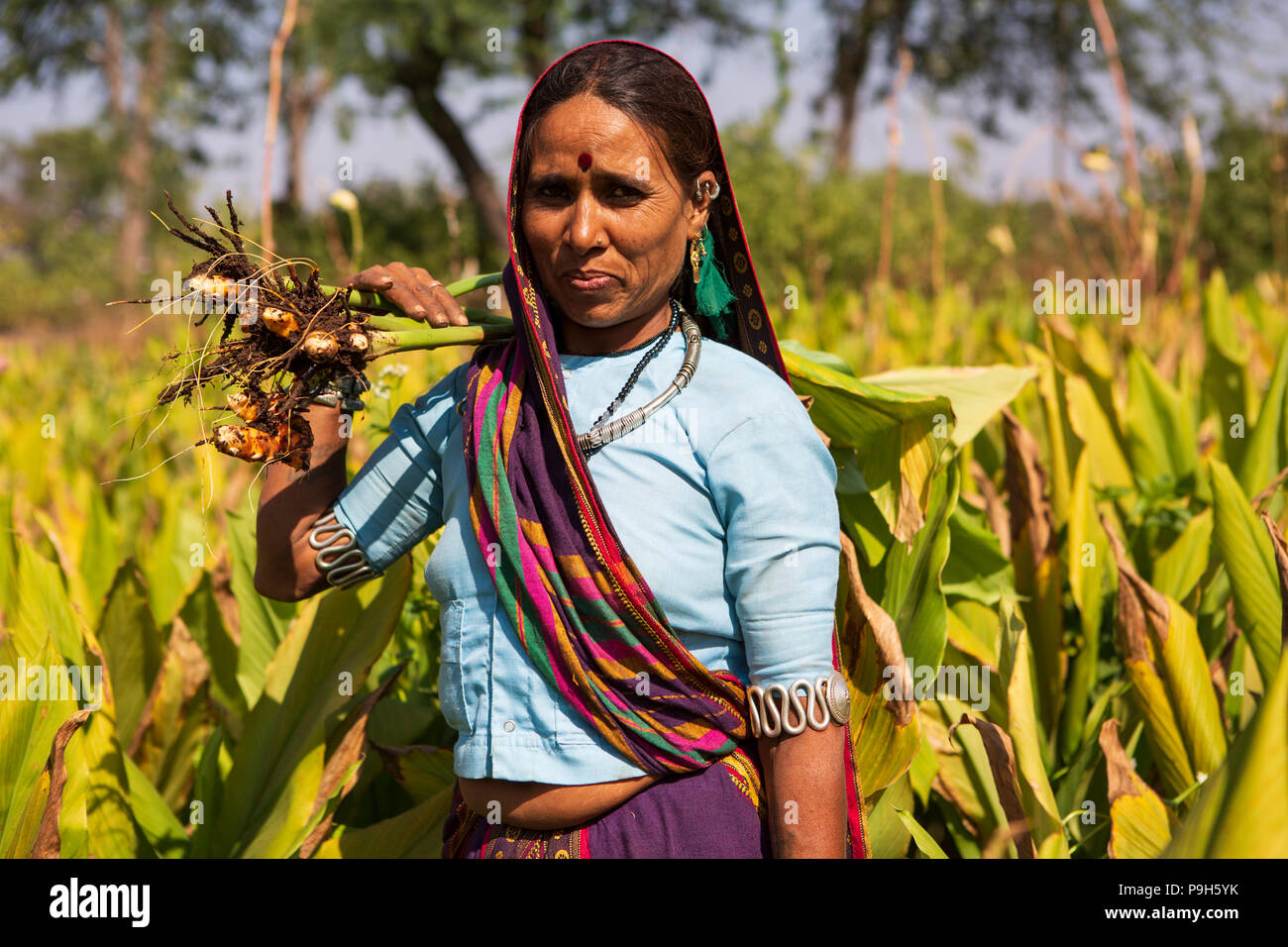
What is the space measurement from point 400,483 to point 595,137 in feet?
1.33

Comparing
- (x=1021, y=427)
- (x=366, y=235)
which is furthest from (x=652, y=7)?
(x=1021, y=427)

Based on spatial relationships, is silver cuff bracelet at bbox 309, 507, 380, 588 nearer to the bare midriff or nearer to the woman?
the woman

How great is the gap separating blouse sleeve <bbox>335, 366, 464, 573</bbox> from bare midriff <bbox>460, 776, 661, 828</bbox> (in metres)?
0.29

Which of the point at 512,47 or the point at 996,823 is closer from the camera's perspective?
the point at 996,823

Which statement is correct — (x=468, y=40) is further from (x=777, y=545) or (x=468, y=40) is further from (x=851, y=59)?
(x=777, y=545)

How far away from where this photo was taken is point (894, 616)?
130 cm

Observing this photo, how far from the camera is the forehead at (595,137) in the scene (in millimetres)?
937

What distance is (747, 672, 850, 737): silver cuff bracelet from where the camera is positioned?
916 millimetres

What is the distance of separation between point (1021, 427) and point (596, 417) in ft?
2.85

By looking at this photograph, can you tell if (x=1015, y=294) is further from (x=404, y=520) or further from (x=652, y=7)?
(x=652, y=7)

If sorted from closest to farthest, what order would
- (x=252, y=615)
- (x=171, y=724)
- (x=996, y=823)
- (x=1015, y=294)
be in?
(x=996, y=823) → (x=171, y=724) → (x=252, y=615) → (x=1015, y=294)

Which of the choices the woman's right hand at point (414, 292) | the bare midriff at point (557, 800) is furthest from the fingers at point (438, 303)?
the bare midriff at point (557, 800)

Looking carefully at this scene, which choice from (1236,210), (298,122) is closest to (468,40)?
(298,122)

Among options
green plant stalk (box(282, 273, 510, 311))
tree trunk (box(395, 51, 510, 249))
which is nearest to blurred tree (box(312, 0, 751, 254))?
tree trunk (box(395, 51, 510, 249))
